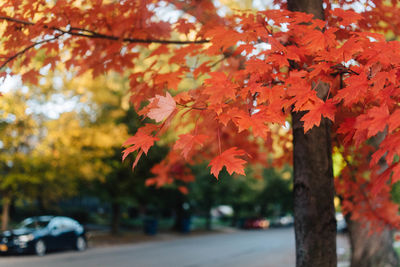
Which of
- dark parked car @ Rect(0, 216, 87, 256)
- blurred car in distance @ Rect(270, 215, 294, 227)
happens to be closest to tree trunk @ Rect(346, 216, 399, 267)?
dark parked car @ Rect(0, 216, 87, 256)

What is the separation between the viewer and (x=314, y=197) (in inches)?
151

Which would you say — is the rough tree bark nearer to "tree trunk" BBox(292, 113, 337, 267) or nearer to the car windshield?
"tree trunk" BBox(292, 113, 337, 267)

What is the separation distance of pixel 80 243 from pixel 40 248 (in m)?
2.15

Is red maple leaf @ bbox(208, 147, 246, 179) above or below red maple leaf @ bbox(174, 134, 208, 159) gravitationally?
below

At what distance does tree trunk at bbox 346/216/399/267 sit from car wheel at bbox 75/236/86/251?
36.9 ft

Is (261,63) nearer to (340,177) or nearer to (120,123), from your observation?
(340,177)

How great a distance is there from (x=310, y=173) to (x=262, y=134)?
1450mm

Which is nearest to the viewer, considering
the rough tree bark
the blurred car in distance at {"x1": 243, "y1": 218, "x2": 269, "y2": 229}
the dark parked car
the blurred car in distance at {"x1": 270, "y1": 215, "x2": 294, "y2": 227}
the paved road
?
the rough tree bark

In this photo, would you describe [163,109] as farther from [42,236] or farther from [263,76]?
[42,236]

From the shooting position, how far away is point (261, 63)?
301cm

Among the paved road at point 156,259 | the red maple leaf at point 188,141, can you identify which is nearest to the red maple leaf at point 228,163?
the red maple leaf at point 188,141

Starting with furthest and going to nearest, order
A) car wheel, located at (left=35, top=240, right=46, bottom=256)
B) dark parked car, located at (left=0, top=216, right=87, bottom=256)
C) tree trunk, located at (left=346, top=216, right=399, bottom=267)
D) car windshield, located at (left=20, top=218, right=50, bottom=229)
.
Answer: car windshield, located at (left=20, top=218, right=50, bottom=229)
car wheel, located at (left=35, top=240, right=46, bottom=256)
dark parked car, located at (left=0, top=216, right=87, bottom=256)
tree trunk, located at (left=346, top=216, right=399, bottom=267)

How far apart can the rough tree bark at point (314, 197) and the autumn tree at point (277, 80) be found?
1cm

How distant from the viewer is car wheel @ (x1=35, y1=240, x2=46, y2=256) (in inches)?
540
